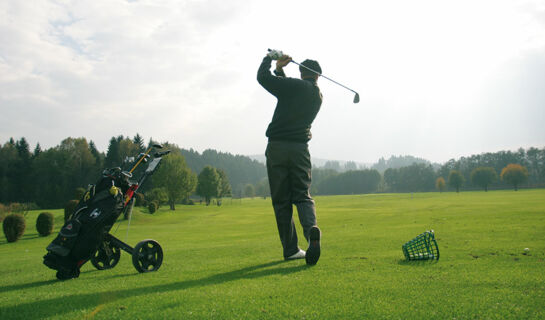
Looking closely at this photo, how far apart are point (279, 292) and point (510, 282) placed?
2446 millimetres

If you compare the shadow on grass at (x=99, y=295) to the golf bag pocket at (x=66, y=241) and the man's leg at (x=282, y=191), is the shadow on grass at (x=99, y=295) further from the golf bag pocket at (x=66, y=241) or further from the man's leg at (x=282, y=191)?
the man's leg at (x=282, y=191)

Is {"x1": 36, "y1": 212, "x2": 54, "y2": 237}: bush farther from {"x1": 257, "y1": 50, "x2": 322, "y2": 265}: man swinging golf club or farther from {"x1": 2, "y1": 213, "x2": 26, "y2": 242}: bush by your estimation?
{"x1": 257, "y1": 50, "x2": 322, "y2": 265}: man swinging golf club

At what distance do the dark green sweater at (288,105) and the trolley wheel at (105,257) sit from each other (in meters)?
3.42

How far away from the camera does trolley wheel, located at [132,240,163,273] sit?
5.49 m

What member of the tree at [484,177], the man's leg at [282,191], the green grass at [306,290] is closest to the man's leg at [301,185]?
the man's leg at [282,191]

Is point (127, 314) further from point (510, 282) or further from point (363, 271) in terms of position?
point (510, 282)

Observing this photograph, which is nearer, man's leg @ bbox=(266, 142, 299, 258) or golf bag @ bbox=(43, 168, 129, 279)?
golf bag @ bbox=(43, 168, 129, 279)

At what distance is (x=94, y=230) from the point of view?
5102 millimetres

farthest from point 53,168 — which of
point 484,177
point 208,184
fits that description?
point 484,177

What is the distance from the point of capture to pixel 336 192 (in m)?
171

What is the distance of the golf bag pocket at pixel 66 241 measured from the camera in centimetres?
496

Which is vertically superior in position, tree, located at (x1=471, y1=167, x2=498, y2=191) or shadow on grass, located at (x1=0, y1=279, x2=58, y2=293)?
tree, located at (x1=471, y1=167, x2=498, y2=191)

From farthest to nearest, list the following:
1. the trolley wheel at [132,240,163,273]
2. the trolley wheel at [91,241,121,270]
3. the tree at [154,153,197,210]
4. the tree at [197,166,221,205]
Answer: the tree at [197,166,221,205] → the tree at [154,153,197,210] → the trolley wheel at [91,241,121,270] → the trolley wheel at [132,240,163,273]

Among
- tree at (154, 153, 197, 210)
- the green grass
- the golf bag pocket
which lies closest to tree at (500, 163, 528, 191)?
tree at (154, 153, 197, 210)
